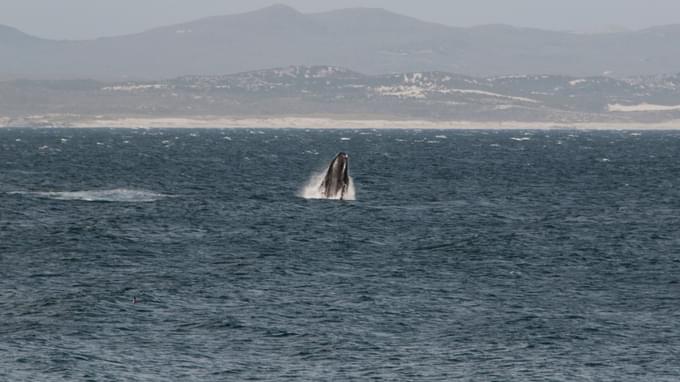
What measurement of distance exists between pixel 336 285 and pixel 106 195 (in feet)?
162

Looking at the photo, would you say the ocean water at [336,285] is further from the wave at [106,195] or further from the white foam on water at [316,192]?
the white foam on water at [316,192]

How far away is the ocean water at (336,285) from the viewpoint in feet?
142

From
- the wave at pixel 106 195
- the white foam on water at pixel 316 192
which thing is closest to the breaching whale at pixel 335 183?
the white foam on water at pixel 316 192

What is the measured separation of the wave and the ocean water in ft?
0.86

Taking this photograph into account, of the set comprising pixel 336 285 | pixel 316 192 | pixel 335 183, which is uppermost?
pixel 335 183

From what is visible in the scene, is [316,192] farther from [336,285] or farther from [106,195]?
[336,285]

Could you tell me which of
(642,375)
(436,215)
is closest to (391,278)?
(642,375)

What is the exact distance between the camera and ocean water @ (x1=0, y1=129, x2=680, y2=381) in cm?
4319

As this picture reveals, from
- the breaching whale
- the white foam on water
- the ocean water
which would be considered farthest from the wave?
the breaching whale

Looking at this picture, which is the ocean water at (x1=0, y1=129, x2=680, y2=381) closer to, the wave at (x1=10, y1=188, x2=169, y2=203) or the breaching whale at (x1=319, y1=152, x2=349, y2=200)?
the wave at (x1=10, y1=188, x2=169, y2=203)

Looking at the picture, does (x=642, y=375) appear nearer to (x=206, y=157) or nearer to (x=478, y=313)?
(x=478, y=313)

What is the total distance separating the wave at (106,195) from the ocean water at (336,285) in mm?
261

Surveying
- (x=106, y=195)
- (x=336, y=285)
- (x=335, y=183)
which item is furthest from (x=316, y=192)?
(x=336, y=285)

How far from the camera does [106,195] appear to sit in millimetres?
103688
